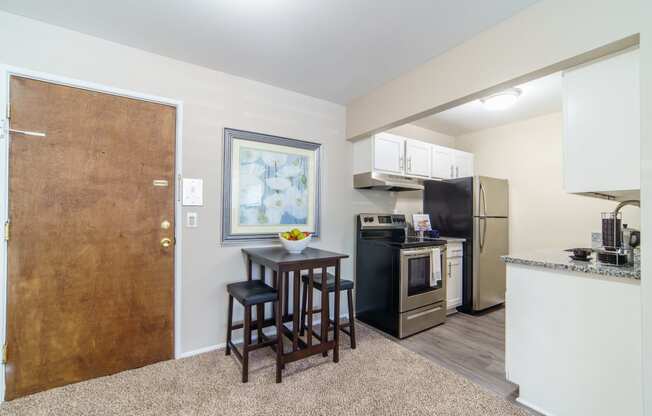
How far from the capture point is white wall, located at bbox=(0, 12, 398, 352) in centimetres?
189

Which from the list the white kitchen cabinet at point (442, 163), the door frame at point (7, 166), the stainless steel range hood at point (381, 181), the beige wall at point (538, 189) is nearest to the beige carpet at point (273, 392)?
the door frame at point (7, 166)

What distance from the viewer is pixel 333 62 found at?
232cm

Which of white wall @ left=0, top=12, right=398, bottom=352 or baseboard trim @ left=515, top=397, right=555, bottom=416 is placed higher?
white wall @ left=0, top=12, right=398, bottom=352

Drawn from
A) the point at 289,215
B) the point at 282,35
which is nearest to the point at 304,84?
the point at 282,35

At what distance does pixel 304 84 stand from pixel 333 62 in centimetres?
47

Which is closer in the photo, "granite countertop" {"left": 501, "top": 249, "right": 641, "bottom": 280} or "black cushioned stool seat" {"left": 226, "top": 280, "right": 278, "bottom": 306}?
"granite countertop" {"left": 501, "top": 249, "right": 641, "bottom": 280}

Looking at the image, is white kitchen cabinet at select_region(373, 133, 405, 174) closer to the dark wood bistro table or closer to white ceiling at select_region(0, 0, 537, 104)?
white ceiling at select_region(0, 0, 537, 104)

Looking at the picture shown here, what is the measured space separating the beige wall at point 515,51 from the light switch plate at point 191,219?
6.33ft

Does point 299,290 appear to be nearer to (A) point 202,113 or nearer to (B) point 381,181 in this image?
(B) point 381,181

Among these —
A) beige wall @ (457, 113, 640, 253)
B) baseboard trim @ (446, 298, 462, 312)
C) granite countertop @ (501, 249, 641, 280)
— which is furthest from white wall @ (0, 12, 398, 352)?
beige wall @ (457, 113, 640, 253)

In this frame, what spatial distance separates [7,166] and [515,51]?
322 centimetres

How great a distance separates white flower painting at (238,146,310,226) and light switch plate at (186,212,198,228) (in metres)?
0.37

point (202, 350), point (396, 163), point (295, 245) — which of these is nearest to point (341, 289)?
point (295, 245)

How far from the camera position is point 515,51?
1739mm
